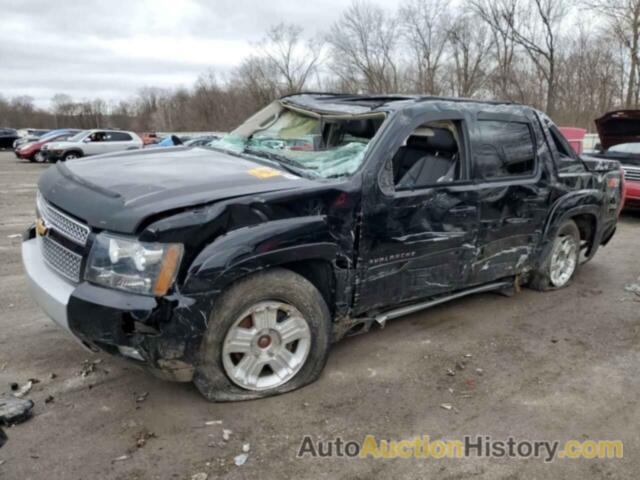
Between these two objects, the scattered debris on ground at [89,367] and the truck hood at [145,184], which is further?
the scattered debris on ground at [89,367]

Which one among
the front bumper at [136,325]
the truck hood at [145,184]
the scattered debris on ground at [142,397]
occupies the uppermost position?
the truck hood at [145,184]

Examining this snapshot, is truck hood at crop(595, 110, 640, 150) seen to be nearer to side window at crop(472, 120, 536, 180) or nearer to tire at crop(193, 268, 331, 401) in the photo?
side window at crop(472, 120, 536, 180)

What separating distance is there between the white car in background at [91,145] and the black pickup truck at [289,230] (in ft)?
64.6

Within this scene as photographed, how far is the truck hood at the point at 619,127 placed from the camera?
391 inches

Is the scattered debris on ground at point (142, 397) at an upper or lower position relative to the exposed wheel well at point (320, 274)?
lower

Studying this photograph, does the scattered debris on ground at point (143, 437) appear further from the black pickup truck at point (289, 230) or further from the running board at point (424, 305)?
the running board at point (424, 305)

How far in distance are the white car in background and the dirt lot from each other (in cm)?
1899

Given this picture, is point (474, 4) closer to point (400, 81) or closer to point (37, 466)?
point (400, 81)

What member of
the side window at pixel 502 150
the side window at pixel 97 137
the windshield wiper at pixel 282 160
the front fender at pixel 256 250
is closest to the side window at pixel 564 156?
the side window at pixel 502 150

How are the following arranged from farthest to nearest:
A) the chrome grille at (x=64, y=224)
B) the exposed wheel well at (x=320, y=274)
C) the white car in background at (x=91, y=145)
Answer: the white car in background at (x=91, y=145), the exposed wheel well at (x=320, y=274), the chrome grille at (x=64, y=224)

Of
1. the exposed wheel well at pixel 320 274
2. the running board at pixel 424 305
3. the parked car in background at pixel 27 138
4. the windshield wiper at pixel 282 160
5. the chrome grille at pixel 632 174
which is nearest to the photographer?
the exposed wheel well at pixel 320 274

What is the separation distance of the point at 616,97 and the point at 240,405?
35521 mm

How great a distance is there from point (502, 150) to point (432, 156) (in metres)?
0.69

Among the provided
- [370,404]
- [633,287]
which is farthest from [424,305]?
[633,287]
